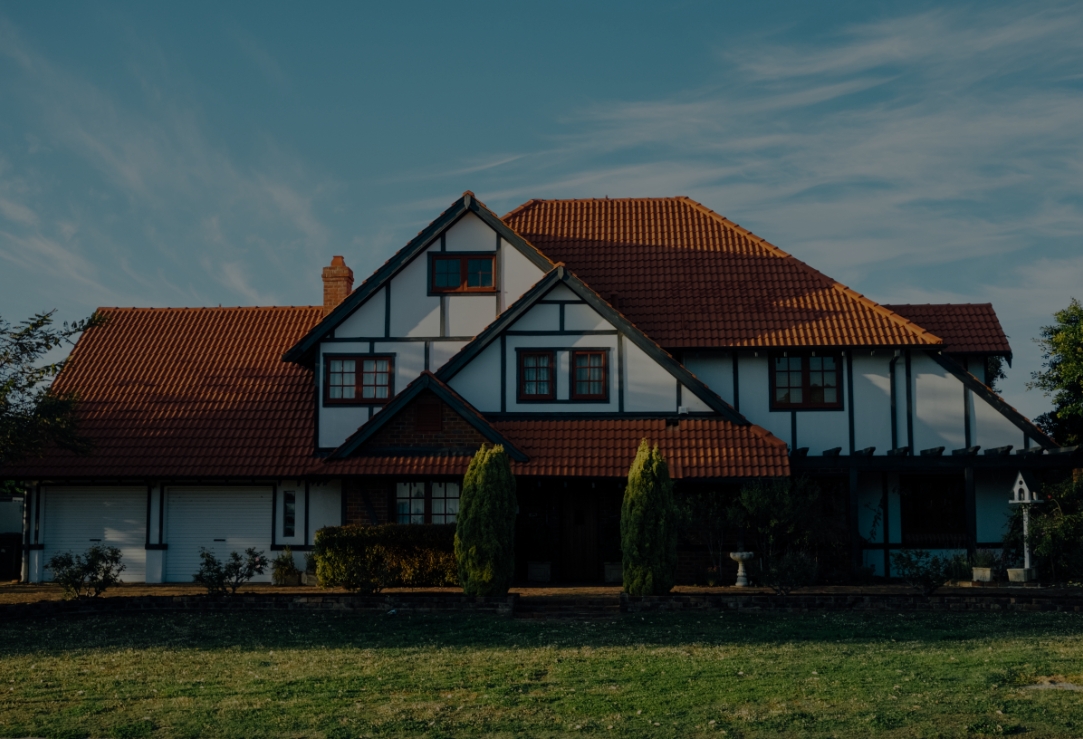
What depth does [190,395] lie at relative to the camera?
2727 centimetres

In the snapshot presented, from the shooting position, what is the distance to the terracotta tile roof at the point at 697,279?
2522 cm

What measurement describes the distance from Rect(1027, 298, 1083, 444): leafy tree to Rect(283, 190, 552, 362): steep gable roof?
14.4 m

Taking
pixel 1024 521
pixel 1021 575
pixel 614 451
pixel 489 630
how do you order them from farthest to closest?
pixel 614 451 < pixel 1024 521 < pixel 1021 575 < pixel 489 630

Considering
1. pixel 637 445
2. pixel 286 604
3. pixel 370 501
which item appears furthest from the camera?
pixel 370 501

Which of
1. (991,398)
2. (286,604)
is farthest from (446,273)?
(991,398)

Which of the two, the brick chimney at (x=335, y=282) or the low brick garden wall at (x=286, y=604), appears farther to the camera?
the brick chimney at (x=335, y=282)

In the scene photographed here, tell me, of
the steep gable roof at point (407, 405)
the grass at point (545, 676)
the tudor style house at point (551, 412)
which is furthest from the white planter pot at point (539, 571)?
the grass at point (545, 676)

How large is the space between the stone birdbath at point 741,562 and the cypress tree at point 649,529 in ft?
11.0

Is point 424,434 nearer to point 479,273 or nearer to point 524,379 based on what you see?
point 524,379

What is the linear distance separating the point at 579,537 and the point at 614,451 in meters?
2.35

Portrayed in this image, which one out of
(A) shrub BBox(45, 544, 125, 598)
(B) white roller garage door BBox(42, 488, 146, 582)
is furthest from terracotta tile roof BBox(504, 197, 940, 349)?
(A) shrub BBox(45, 544, 125, 598)

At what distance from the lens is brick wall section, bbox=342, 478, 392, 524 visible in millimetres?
24359

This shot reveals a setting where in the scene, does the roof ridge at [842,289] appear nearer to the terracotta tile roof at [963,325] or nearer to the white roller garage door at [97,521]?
the terracotta tile roof at [963,325]

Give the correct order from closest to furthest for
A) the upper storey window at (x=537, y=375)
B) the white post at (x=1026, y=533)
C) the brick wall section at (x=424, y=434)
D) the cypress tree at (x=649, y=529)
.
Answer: the cypress tree at (x=649, y=529), the white post at (x=1026, y=533), the brick wall section at (x=424, y=434), the upper storey window at (x=537, y=375)
